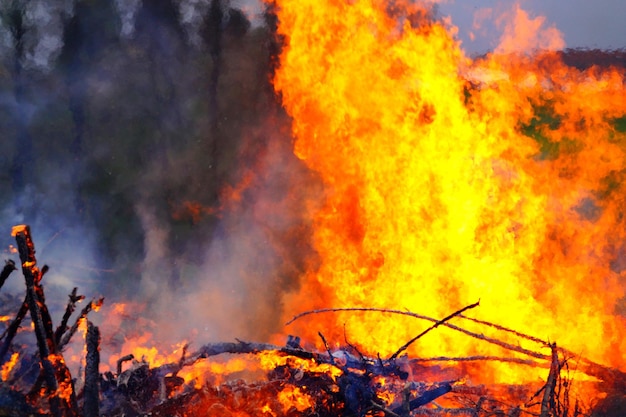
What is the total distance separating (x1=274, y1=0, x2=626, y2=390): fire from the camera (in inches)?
319

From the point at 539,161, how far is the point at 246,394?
295 inches

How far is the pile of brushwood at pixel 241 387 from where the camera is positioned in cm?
305

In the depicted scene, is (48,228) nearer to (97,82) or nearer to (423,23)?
(97,82)

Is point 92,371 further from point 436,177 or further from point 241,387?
point 436,177

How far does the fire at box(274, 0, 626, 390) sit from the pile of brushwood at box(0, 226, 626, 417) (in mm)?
2794

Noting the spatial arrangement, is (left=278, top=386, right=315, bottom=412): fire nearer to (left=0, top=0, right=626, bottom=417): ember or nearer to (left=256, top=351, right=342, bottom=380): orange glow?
(left=256, top=351, right=342, bottom=380): orange glow

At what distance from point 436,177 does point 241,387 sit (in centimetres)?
527

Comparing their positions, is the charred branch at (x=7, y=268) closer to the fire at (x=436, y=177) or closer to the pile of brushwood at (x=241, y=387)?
the pile of brushwood at (x=241, y=387)

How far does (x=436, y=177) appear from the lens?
832 centimetres

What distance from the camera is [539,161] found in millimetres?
9305

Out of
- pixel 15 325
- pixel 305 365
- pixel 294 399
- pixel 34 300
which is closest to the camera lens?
pixel 34 300

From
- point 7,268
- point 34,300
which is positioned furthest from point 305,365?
point 7,268

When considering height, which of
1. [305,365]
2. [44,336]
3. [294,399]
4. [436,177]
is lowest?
[44,336]

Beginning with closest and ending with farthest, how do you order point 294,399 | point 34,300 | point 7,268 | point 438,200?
→ point 34,300
point 7,268
point 294,399
point 438,200
